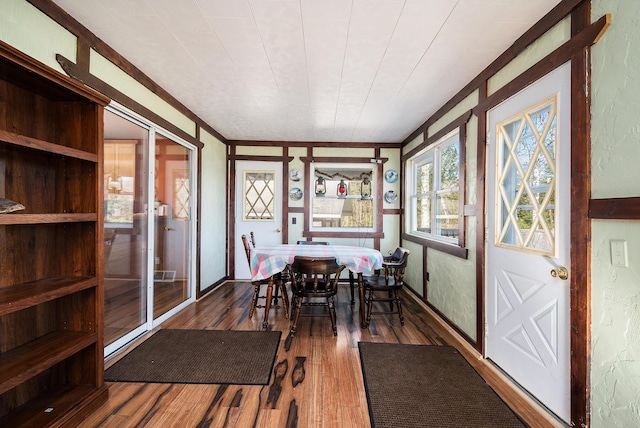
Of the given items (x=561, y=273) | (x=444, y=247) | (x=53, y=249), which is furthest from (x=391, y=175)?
(x=53, y=249)

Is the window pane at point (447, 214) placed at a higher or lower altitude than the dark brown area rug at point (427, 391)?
higher

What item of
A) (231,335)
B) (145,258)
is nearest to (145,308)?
(145,258)

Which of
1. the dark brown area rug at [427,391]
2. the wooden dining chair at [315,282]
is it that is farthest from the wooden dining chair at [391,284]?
the dark brown area rug at [427,391]

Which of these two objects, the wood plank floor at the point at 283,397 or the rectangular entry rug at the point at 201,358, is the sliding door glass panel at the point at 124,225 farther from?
the wood plank floor at the point at 283,397

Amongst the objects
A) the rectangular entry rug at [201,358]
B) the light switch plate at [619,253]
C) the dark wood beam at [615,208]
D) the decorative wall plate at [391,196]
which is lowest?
the rectangular entry rug at [201,358]

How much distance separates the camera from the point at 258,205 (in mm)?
4840

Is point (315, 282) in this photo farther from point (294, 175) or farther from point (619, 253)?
point (294, 175)

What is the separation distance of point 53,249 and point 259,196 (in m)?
3.19

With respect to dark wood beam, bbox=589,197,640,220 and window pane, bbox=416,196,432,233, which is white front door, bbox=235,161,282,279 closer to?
window pane, bbox=416,196,432,233

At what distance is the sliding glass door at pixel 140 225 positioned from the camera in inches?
95.9

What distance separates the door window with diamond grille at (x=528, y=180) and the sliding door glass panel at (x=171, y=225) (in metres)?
3.24

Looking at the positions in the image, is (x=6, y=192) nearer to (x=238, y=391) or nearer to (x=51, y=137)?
(x=51, y=137)

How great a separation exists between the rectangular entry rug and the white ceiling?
2.42 meters

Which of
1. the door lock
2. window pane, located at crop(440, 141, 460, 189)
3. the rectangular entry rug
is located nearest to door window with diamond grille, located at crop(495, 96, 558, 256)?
the door lock
